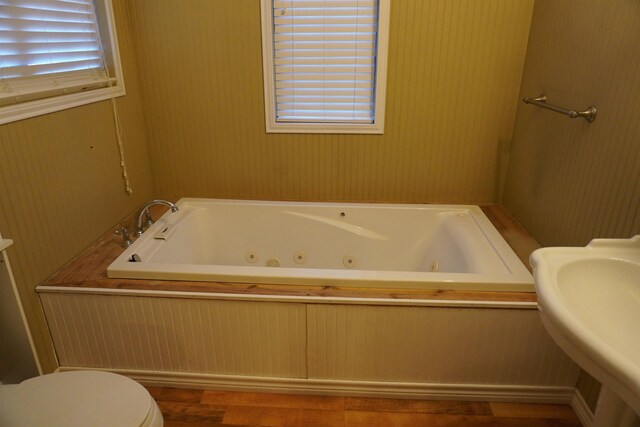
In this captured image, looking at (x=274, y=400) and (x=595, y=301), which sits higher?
(x=595, y=301)

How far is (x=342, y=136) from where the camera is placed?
8.10ft

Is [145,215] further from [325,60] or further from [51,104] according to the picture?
[325,60]

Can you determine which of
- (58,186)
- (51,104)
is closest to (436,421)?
(58,186)

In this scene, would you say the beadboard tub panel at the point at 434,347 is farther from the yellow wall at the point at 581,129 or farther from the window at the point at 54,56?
the window at the point at 54,56

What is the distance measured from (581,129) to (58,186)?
7.10ft

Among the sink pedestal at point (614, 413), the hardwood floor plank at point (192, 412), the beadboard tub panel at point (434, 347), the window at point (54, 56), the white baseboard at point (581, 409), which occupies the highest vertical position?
the window at point (54, 56)

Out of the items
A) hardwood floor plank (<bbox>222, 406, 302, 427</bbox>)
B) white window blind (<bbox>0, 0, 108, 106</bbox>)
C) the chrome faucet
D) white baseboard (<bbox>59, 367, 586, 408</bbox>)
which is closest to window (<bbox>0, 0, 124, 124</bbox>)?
white window blind (<bbox>0, 0, 108, 106</bbox>)

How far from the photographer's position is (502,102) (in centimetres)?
236

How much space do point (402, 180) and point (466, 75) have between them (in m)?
0.66

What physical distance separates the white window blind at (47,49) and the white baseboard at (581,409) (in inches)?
97.8

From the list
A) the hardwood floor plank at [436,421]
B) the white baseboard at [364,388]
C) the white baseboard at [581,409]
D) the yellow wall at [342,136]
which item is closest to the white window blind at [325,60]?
the yellow wall at [342,136]

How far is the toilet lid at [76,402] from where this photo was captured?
3.73 ft

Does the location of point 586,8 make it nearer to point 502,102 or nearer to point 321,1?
point 502,102

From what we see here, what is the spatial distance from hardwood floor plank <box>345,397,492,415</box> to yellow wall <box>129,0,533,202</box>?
1159 millimetres
